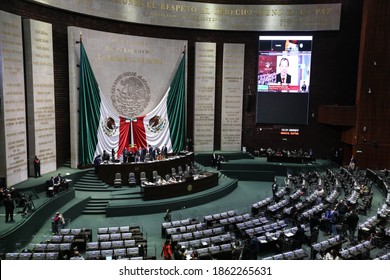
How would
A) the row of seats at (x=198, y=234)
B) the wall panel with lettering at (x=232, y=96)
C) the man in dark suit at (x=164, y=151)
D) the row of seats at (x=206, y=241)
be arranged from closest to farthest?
the row of seats at (x=206, y=241)
the row of seats at (x=198, y=234)
the man in dark suit at (x=164, y=151)
the wall panel with lettering at (x=232, y=96)

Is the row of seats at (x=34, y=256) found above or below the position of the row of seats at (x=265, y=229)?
above

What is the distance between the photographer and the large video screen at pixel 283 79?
2908cm

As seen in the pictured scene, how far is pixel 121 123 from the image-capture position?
25312 mm

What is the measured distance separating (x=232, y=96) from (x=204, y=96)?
2.36 meters

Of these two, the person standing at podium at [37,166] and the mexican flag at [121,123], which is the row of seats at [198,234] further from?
the mexican flag at [121,123]

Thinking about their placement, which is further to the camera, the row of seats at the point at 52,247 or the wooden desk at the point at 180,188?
the wooden desk at the point at 180,188

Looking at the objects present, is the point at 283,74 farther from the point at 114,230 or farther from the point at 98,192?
the point at 114,230

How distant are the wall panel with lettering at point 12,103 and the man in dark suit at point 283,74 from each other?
18941 millimetres

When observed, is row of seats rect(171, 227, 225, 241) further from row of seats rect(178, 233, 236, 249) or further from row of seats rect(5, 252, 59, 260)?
row of seats rect(5, 252, 59, 260)

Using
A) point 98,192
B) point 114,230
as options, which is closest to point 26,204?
point 114,230

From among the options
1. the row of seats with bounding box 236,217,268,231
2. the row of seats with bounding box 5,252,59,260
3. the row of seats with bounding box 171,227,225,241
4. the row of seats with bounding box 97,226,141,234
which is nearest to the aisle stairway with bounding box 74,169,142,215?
the row of seats with bounding box 97,226,141,234

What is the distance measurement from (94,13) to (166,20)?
5.91 meters

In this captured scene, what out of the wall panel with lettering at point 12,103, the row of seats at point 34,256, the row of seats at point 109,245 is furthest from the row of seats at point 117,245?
the wall panel with lettering at point 12,103

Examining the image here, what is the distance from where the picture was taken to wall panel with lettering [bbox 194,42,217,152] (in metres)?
28.9
